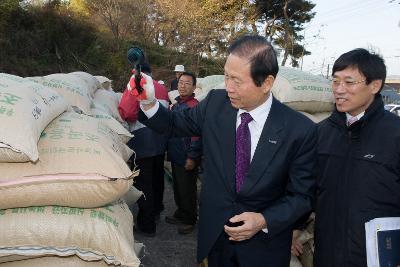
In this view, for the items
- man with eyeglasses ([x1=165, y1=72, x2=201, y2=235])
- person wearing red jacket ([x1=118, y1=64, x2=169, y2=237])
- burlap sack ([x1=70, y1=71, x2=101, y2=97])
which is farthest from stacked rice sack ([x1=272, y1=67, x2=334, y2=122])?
burlap sack ([x1=70, y1=71, x2=101, y2=97])

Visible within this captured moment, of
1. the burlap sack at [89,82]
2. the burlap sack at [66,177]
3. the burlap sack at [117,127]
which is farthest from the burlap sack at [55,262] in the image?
the burlap sack at [89,82]

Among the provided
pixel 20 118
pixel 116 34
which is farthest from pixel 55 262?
pixel 116 34

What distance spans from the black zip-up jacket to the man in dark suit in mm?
295

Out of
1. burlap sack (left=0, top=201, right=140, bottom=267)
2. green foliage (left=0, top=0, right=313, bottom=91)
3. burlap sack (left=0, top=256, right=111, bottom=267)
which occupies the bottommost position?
burlap sack (left=0, top=256, right=111, bottom=267)

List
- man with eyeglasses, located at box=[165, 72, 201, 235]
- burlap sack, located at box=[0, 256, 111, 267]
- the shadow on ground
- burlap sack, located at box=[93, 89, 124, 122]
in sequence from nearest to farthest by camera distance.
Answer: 1. burlap sack, located at box=[0, 256, 111, 267]
2. the shadow on ground
3. burlap sack, located at box=[93, 89, 124, 122]
4. man with eyeglasses, located at box=[165, 72, 201, 235]

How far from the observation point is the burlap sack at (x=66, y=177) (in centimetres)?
174

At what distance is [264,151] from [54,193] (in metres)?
0.98

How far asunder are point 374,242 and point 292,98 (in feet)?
5.78

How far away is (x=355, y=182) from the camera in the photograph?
6.52ft

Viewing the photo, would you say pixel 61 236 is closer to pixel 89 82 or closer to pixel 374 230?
pixel 374 230

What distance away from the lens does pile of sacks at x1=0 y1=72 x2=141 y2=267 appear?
5.66 ft

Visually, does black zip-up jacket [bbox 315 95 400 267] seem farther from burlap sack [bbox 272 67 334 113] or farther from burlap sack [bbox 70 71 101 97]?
burlap sack [bbox 70 71 101 97]

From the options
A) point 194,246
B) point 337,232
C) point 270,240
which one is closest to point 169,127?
point 270,240

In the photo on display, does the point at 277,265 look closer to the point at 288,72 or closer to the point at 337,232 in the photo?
the point at 337,232
